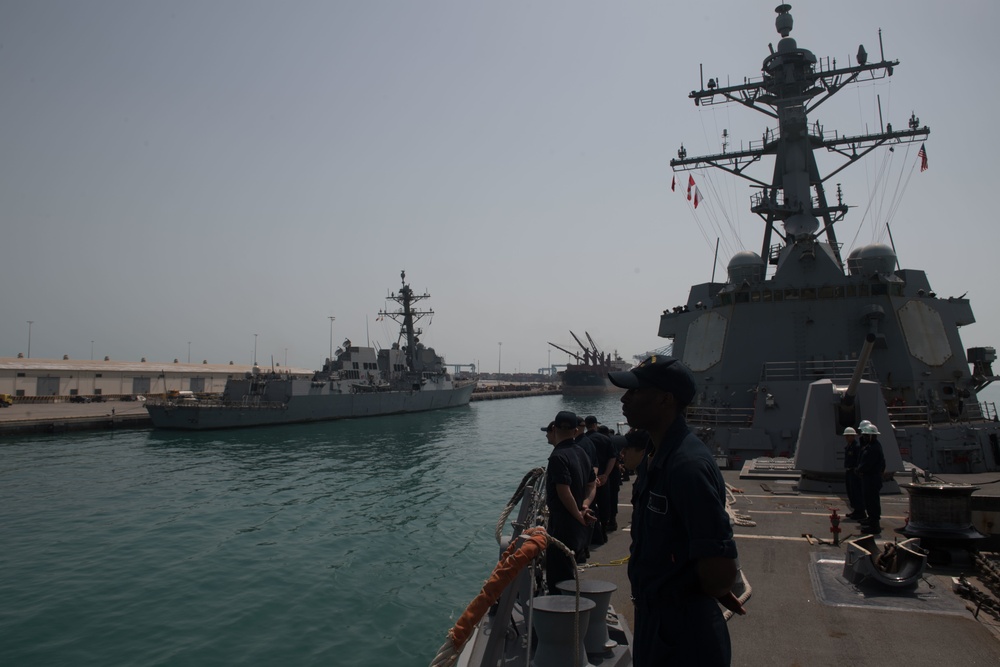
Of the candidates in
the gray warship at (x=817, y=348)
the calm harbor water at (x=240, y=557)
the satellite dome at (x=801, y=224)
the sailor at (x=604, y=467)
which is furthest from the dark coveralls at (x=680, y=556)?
the satellite dome at (x=801, y=224)

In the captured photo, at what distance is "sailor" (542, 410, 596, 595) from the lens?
14.4 feet

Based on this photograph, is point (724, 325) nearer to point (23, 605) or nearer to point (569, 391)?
point (23, 605)

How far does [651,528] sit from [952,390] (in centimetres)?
1572

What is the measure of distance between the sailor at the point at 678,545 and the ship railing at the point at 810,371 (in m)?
13.2

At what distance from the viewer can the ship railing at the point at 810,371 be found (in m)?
14.1

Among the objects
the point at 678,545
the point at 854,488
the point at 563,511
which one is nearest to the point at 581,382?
the point at 854,488

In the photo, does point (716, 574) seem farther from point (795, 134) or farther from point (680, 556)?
point (795, 134)

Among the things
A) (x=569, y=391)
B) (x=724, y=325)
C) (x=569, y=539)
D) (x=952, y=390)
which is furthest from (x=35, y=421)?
(x=569, y=391)

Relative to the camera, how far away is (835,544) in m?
5.56

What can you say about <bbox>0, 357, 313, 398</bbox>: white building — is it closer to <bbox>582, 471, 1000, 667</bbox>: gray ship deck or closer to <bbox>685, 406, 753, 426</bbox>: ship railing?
<bbox>685, 406, 753, 426</bbox>: ship railing

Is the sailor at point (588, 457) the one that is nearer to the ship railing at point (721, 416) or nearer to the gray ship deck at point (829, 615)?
the gray ship deck at point (829, 615)

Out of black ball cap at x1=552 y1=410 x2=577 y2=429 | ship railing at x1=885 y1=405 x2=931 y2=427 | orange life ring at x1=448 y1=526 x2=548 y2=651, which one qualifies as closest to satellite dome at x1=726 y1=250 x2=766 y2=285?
ship railing at x1=885 y1=405 x2=931 y2=427

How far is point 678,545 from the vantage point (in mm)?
2045

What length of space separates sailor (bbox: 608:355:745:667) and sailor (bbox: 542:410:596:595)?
215cm
